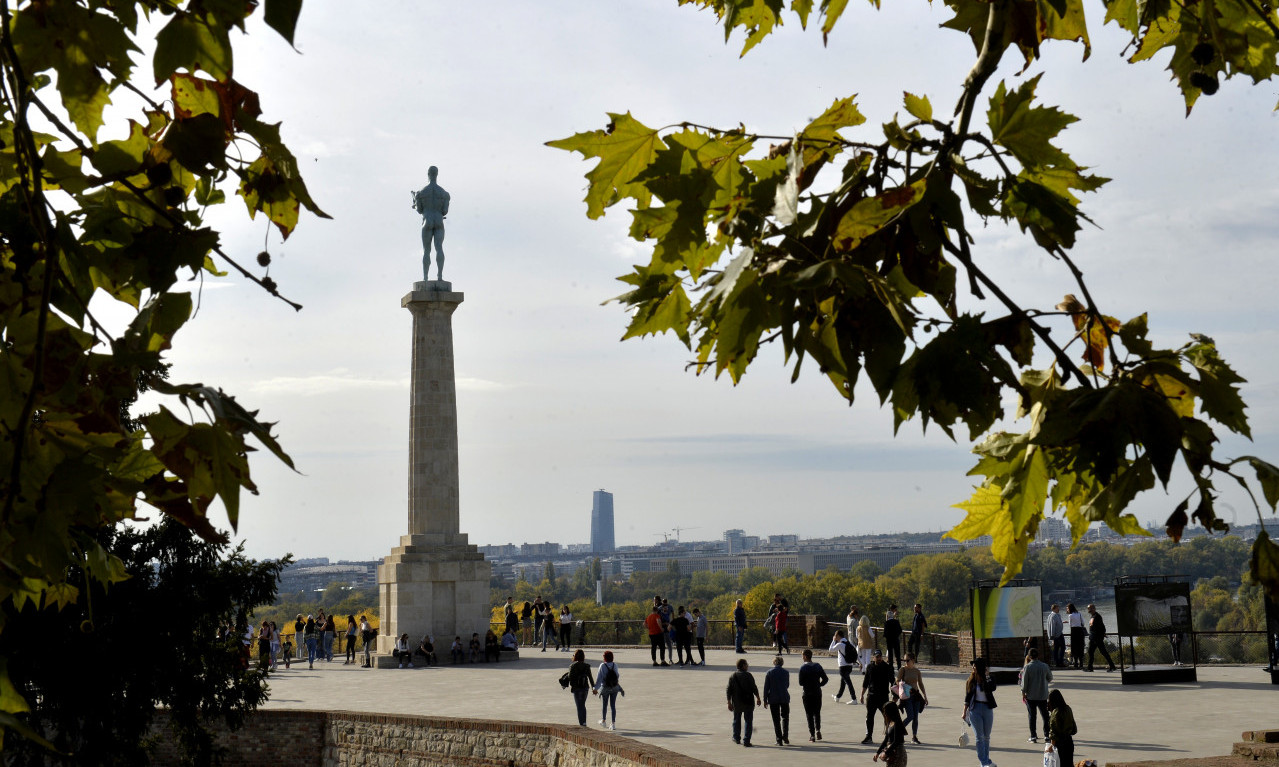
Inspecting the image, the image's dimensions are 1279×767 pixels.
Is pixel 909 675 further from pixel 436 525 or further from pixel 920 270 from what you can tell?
pixel 436 525

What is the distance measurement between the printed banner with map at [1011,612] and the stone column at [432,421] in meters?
16.2

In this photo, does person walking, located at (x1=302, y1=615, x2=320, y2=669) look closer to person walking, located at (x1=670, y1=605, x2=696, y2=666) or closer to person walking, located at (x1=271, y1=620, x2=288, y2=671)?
person walking, located at (x1=271, y1=620, x2=288, y2=671)

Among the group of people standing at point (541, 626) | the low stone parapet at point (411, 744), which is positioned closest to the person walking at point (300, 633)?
the group of people standing at point (541, 626)

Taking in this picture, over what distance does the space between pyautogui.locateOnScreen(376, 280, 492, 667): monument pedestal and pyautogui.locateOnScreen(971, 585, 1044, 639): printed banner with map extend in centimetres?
1521

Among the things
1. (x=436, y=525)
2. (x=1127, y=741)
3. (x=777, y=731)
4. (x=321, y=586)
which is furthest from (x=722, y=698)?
(x=321, y=586)

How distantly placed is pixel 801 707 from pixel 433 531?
15243 mm

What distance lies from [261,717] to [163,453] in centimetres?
Answer: 1955

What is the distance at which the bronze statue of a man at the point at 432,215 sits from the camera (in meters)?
35.3

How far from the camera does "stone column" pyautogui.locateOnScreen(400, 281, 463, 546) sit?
33719 millimetres

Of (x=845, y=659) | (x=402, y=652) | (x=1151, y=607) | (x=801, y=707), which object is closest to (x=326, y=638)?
(x=402, y=652)

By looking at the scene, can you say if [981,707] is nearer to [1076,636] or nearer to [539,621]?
[1076,636]

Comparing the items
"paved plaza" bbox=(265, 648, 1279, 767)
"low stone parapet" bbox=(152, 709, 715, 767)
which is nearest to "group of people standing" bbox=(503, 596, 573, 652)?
"paved plaza" bbox=(265, 648, 1279, 767)

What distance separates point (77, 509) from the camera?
2791 mm

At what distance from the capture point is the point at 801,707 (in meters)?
21.1
